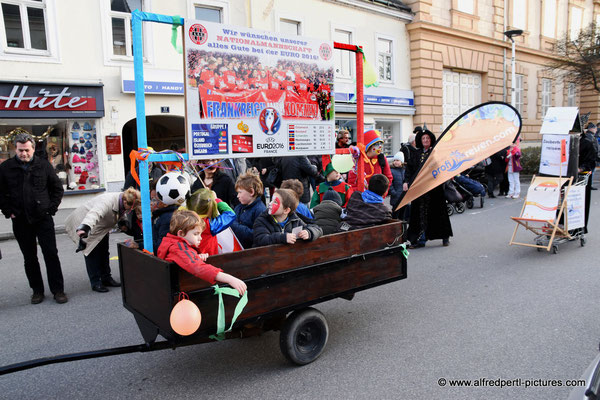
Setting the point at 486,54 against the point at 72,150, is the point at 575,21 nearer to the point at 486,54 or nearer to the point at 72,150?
the point at 486,54

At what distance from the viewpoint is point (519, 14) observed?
23250 mm

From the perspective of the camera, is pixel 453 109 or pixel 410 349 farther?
pixel 453 109

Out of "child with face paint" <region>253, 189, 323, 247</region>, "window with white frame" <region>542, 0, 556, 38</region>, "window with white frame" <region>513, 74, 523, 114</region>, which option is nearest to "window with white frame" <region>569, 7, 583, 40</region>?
"window with white frame" <region>542, 0, 556, 38</region>

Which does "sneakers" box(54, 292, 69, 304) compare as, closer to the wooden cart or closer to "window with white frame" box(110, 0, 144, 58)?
the wooden cart

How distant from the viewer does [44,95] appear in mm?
11289

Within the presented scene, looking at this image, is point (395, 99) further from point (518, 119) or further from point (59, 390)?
point (59, 390)

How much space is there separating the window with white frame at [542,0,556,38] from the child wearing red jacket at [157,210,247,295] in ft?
90.1

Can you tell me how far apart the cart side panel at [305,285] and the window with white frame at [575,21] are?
92.7 feet

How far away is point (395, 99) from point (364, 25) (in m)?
3.02

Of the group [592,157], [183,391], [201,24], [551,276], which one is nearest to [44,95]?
[201,24]

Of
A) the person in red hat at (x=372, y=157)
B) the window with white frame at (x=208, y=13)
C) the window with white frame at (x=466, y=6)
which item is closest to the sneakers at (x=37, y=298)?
the person in red hat at (x=372, y=157)

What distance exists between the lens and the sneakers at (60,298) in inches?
199

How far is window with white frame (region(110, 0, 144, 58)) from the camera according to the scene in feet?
40.5

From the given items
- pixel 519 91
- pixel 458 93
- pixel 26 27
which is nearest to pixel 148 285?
pixel 26 27
